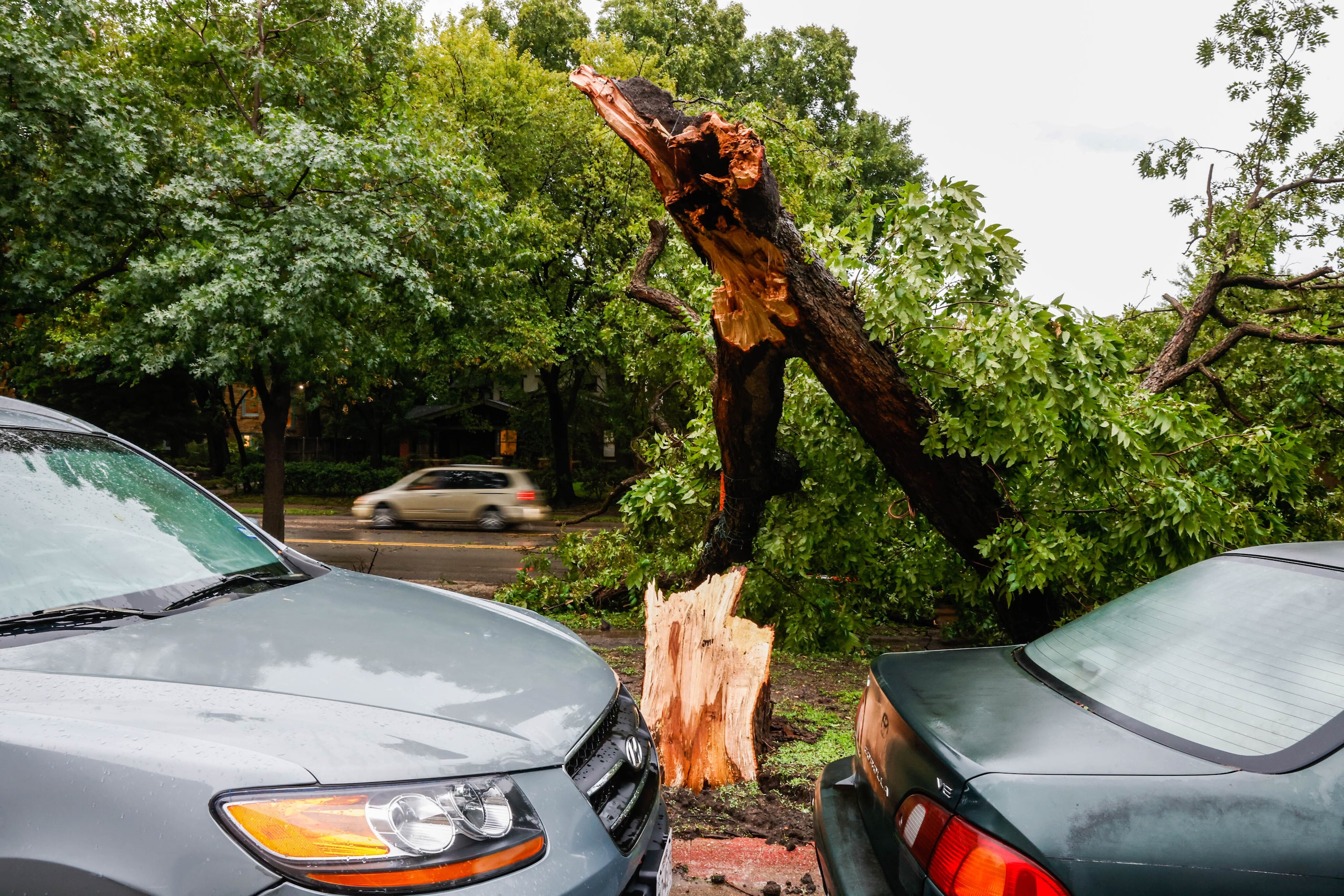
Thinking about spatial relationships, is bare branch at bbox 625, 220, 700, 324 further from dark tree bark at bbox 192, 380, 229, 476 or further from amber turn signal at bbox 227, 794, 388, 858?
dark tree bark at bbox 192, 380, 229, 476

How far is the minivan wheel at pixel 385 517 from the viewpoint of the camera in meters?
19.8

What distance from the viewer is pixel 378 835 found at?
1513 mm

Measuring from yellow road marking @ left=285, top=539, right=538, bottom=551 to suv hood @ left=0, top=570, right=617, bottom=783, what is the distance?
1399cm

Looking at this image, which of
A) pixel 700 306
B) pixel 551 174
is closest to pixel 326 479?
Answer: pixel 551 174

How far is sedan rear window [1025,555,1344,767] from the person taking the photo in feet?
6.04

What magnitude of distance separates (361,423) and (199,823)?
35.5 metres

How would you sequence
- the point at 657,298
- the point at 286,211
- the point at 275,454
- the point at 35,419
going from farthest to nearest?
the point at 275,454
the point at 286,211
the point at 657,298
the point at 35,419

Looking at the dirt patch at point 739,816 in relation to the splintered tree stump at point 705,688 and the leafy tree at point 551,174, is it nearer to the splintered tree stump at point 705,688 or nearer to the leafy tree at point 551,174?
the splintered tree stump at point 705,688

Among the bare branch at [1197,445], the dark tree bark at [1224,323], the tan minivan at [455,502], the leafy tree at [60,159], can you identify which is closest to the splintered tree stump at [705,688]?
the bare branch at [1197,445]

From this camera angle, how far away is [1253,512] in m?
5.09

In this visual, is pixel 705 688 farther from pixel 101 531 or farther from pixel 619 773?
pixel 101 531

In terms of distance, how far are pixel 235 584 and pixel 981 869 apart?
2.16 m

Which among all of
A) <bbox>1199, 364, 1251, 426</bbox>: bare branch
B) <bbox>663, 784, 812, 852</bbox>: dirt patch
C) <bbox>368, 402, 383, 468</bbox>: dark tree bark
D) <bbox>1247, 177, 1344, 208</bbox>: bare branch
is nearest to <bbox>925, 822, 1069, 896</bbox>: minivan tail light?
<bbox>663, 784, 812, 852</bbox>: dirt patch

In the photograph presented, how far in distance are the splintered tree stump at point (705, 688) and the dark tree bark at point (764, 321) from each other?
4.88 ft
